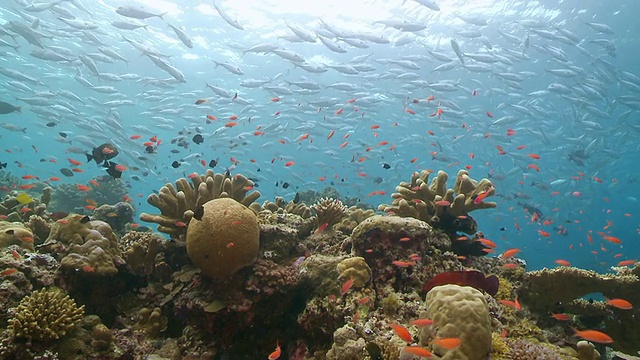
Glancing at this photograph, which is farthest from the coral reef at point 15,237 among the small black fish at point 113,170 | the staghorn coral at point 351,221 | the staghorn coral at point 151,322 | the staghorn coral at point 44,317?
the staghorn coral at point 351,221

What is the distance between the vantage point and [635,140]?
1387 inches

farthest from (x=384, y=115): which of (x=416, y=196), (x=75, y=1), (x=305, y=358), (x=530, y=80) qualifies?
(x=305, y=358)

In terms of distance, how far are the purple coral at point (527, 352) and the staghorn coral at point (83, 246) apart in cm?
472

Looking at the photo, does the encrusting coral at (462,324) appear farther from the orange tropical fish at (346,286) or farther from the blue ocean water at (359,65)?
the blue ocean water at (359,65)

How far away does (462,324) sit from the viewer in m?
3.03

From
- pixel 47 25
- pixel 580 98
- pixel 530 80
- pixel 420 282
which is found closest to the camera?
pixel 420 282

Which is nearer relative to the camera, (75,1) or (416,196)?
(416,196)

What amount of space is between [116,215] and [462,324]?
28.2 ft

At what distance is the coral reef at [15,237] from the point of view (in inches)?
191

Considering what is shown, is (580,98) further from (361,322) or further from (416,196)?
(361,322)

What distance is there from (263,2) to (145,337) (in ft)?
72.6

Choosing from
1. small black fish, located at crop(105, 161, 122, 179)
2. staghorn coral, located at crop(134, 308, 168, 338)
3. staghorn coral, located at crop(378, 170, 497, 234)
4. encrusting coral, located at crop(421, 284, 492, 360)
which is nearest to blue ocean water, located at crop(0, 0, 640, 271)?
small black fish, located at crop(105, 161, 122, 179)

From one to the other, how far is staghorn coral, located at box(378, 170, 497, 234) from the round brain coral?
251cm

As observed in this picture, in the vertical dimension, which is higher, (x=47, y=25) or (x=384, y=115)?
(x=47, y=25)
